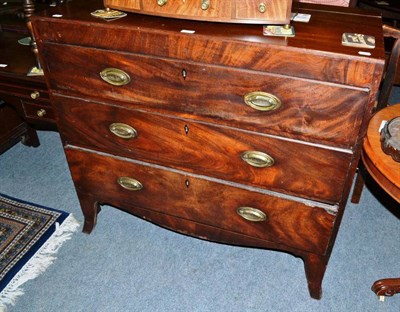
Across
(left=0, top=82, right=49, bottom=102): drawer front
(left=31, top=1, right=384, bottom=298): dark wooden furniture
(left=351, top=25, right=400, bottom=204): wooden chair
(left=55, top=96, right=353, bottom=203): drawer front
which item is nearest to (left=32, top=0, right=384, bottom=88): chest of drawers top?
(left=31, top=1, right=384, bottom=298): dark wooden furniture

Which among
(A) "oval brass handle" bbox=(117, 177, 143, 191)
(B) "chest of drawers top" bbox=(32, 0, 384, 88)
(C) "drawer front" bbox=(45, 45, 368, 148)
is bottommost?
(A) "oval brass handle" bbox=(117, 177, 143, 191)

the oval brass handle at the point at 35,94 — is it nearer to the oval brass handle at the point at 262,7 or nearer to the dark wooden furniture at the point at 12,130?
the dark wooden furniture at the point at 12,130

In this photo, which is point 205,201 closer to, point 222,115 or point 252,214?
point 252,214

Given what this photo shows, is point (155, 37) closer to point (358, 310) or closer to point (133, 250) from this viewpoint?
point (133, 250)

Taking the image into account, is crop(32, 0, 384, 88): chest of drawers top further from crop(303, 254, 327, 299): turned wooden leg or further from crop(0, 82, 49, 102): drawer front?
crop(303, 254, 327, 299): turned wooden leg

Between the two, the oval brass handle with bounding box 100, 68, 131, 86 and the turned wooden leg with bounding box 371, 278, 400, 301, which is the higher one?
the oval brass handle with bounding box 100, 68, 131, 86

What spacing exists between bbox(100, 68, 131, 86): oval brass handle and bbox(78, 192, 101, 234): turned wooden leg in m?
0.72

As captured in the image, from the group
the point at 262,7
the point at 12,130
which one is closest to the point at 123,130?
the point at 262,7

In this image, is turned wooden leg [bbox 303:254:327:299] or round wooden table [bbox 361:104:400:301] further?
turned wooden leg [bbox 303:254:327:299]

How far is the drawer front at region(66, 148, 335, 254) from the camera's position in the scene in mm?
1481

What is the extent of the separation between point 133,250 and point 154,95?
3.12ft

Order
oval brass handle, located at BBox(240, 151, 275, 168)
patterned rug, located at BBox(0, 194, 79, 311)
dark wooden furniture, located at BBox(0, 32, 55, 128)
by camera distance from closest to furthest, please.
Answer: oval brass handle, located at BBox(240, 151, 275, 168), patterned rug, located at BBox(0, 194, 79, 311), dark wooden furniture, located at BBox(0, 32, 55, 128)

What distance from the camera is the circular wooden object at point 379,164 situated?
1182mm

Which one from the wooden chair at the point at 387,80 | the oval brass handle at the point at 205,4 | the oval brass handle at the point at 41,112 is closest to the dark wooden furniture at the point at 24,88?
the oval brass handle at the point at 41,112
